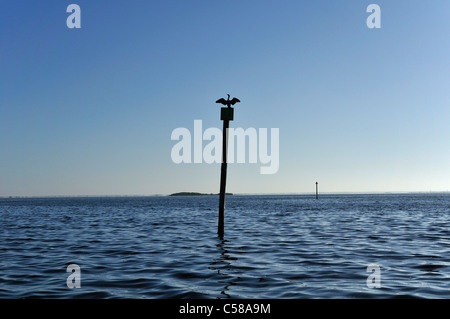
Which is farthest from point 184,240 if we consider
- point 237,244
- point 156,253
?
point 156,253

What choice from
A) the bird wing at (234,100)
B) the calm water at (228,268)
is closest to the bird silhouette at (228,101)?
the bird wing at (234,100)

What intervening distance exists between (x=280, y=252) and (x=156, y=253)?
16.0 feet

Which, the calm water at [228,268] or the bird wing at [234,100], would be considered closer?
the calm water at [228,268]

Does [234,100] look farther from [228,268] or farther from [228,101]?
[228,268]

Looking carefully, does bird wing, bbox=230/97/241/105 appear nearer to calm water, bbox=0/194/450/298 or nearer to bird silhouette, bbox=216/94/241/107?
bird silhouette, bbox=216/94/241/107

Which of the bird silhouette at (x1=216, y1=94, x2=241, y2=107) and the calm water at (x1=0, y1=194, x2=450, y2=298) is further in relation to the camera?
the bird silhouette at (x1=216, y1=94, x2=241, y2=107)

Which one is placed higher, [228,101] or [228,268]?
[228,101]

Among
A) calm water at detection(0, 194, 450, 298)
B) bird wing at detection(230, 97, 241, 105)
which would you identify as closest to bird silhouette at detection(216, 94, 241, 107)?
bird wing at detection(230, 97, 241, 105)

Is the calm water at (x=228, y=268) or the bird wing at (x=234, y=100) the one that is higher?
the bird wing at (x=234, y=100)

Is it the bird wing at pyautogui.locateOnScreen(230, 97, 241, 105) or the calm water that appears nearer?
the calm water

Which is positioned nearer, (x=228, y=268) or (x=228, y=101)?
(x=228, y=268)

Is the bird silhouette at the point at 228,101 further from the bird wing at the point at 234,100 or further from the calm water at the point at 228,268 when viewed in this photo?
the calm water at the point at 228,268

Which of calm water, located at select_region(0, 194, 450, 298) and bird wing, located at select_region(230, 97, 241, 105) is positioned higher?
bird wing, located at select_region(230, 97, 241, 105)

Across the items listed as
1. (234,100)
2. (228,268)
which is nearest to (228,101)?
(234,100)
